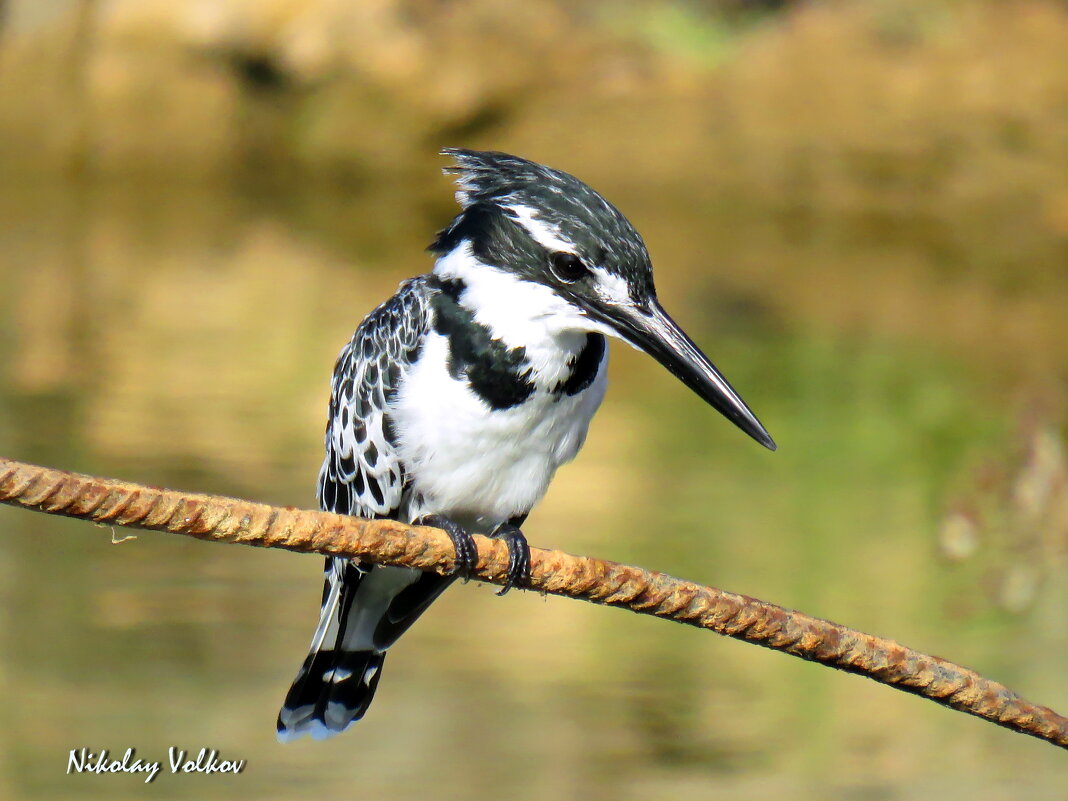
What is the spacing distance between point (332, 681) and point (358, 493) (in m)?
0.28

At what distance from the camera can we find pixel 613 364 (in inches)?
328

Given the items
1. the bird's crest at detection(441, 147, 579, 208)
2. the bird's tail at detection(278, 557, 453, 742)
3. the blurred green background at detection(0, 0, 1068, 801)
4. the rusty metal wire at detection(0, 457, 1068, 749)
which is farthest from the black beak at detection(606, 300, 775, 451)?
the blurred green background at detection(0, 0, 1068, 801)

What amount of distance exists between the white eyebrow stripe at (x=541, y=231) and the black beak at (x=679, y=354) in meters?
0.10

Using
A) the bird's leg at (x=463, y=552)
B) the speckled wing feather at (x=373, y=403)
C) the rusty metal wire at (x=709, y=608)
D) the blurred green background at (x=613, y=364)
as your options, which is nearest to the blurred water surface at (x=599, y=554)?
the blurred green background at (x=613, y=364)

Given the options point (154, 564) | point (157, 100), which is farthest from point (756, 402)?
point (157, 100)

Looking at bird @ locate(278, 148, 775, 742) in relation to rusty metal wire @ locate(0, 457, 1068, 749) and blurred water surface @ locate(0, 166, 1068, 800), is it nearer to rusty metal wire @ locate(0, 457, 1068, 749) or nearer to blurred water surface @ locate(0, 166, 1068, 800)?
rusty metal wire @ locate(0, 457, 1068, 749)

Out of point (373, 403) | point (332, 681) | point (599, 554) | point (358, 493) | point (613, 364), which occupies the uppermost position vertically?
point (373, 403)

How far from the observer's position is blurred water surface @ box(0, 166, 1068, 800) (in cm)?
426

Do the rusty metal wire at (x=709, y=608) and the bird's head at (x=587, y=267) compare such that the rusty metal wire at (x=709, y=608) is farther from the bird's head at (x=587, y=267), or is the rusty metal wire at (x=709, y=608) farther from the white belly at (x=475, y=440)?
the white belly at (x=475, y=440)

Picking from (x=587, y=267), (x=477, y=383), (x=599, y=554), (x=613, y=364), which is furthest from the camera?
(x=613, y=364)

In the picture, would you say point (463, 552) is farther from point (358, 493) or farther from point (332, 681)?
point (332, 681)

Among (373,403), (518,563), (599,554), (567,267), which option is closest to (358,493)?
(373,403)

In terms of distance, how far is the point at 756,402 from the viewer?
23.5ft

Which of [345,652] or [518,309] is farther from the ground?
[518,309]
